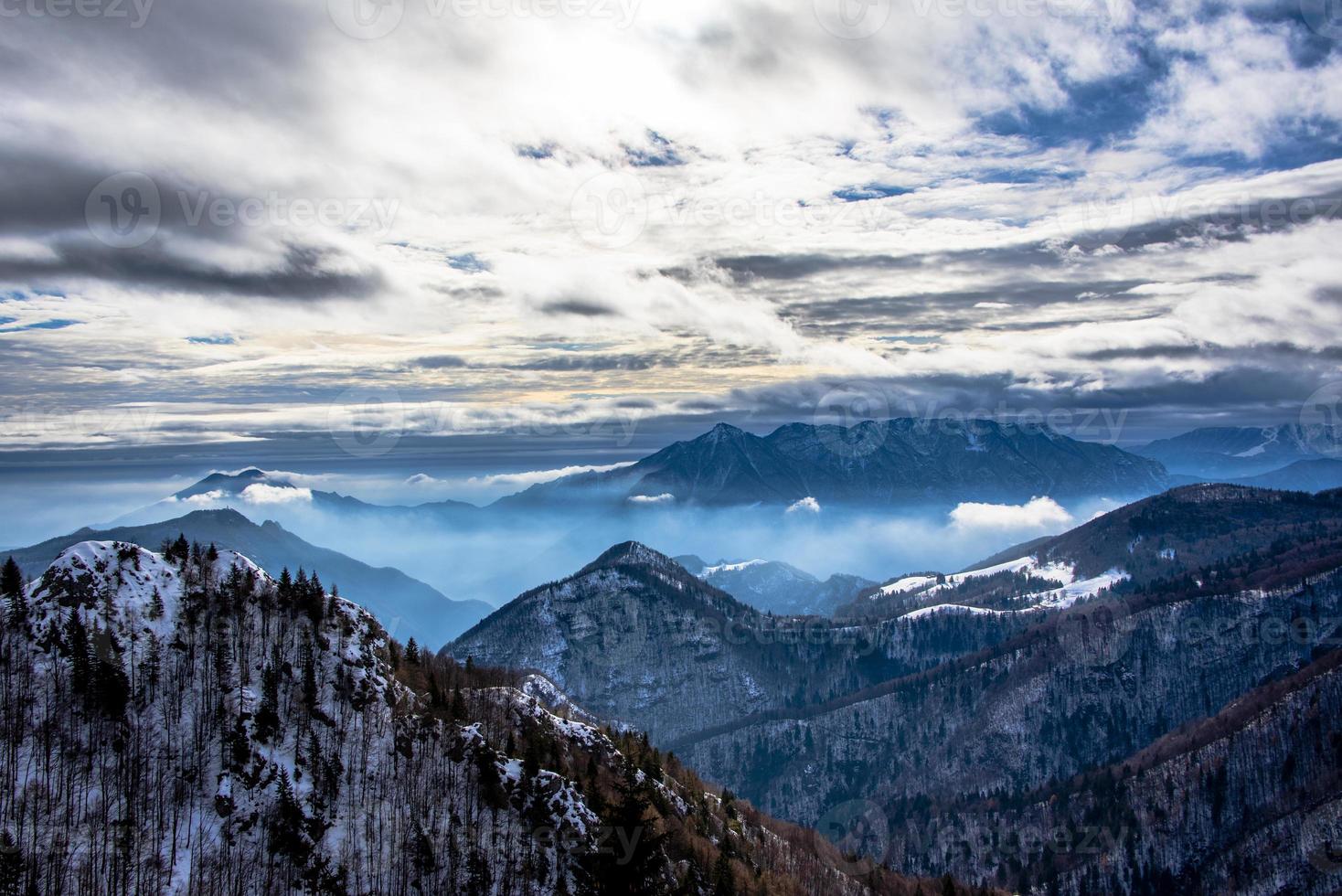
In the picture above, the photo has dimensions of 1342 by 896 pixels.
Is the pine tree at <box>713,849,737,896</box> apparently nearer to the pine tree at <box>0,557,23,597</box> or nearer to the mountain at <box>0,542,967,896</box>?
the mountain at <box>0,542,967,896</box>

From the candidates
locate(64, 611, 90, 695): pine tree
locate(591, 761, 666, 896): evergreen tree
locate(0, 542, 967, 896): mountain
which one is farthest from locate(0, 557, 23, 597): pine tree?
locate(591, 761, 666, 896): evergreen tree

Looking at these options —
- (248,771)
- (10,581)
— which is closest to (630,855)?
(248,771)

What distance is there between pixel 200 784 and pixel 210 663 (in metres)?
26.9

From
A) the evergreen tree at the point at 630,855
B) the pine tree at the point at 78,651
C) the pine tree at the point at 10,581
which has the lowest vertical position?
the evergreen tree at the point at 630,855

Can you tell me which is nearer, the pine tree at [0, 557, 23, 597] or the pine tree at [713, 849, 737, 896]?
the pine tree at [0, 557, 23, 597]

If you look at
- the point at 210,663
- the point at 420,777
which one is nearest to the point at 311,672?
the point at 210,663

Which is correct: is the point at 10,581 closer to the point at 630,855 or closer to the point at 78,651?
the point at 78,651

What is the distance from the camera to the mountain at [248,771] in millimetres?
140750

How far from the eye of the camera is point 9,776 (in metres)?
140

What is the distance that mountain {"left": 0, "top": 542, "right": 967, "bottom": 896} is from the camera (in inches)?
5541

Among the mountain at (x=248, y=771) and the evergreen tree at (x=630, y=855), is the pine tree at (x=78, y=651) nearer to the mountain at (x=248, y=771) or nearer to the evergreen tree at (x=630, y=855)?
the mountain at (x=248, y=771)

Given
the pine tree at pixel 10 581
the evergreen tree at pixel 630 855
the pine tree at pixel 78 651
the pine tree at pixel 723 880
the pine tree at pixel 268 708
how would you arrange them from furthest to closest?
1. the pine tree at pixel 723 880
2. the pine tree at pixel 268 708
3. the pine tree at pixel 10 581
4. the pine tree at pixel 78 651
5. the evergreen tree at pixel 630 855

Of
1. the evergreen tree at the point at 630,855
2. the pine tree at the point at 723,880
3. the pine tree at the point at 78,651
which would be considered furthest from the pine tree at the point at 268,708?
the pine tree at the point at 723,880

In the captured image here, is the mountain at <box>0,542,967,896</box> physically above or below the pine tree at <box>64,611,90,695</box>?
below
